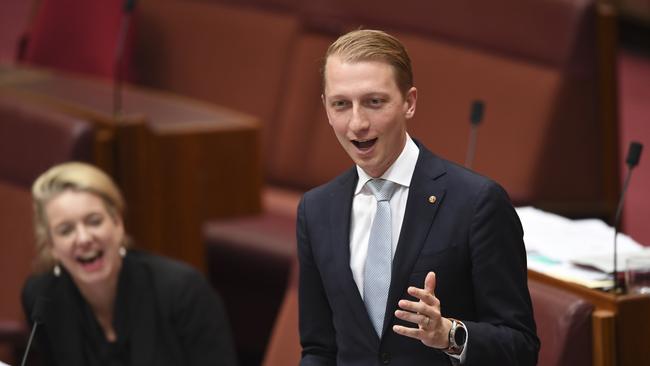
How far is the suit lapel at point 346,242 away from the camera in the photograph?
995 millimetres

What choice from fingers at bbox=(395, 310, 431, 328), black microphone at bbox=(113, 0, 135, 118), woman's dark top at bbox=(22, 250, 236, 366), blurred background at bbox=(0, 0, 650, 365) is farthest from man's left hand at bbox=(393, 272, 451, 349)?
black microphone at bbox=(113, 0, 135, 118)

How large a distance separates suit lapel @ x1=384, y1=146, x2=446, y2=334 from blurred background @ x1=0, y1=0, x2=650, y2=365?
2.74 ft

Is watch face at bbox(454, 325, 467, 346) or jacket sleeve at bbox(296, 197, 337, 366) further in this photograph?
jacket sleeve at bbox(296, 197, 337, 366)

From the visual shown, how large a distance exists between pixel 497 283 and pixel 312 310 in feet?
0.57

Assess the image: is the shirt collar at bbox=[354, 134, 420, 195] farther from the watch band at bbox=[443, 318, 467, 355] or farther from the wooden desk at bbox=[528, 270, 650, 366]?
the wooden desk at bbox=[528, 270, 650, 366]

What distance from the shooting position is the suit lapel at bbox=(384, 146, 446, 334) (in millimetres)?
972

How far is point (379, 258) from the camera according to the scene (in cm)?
98

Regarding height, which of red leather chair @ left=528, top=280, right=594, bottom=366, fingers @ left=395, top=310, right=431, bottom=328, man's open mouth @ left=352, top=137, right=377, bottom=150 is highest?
man's open mouth @ left=352, top=137, right=377, bottom=150

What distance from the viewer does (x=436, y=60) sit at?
2.25 metres

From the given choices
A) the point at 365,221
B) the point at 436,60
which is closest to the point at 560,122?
the point at 436,60

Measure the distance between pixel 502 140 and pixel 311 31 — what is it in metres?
0.51

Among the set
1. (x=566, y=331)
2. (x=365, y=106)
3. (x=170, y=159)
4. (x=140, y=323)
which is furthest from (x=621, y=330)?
(x=170, y=159)

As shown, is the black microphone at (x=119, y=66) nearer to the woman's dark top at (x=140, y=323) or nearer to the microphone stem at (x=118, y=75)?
the microphone stem at (x=118, y=75)

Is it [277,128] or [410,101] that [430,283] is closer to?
[410,101]
